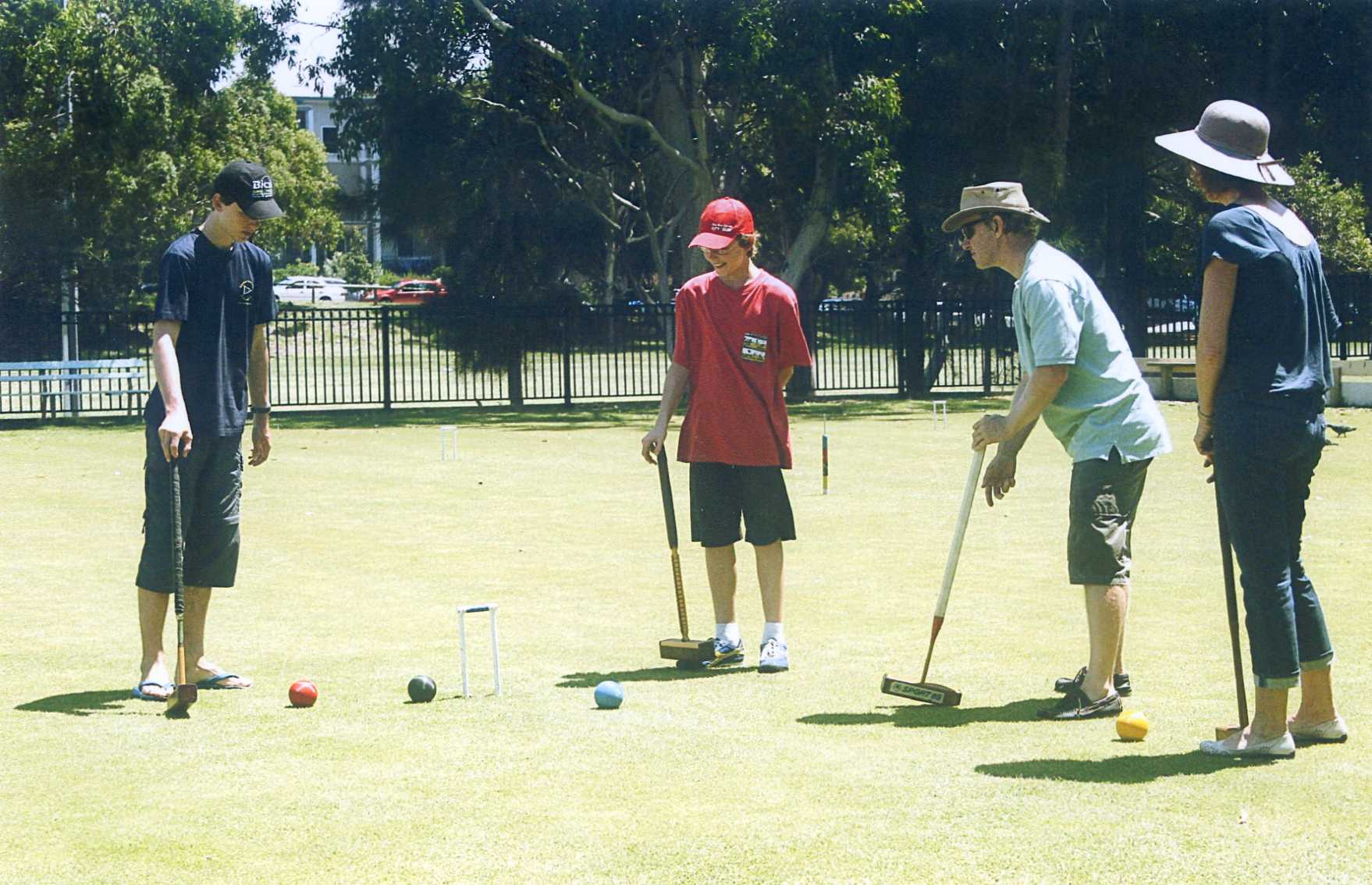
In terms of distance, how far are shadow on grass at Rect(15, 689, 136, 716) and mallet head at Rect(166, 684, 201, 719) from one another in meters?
0.27

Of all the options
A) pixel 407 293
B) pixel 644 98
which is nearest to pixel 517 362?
pixel 644 98

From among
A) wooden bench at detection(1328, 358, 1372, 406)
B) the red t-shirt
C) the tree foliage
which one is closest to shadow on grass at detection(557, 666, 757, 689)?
the red t-shirt

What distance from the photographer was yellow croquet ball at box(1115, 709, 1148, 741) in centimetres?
577

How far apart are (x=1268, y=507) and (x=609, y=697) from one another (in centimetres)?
248

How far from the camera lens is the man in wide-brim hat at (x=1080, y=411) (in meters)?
6.05

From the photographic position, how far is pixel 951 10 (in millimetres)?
28688

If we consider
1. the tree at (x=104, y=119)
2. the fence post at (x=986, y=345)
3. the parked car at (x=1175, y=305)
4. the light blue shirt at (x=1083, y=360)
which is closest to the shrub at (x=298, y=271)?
the tree at (x=104, y=119)

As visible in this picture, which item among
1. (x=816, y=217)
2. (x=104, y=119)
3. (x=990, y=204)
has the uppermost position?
(x=104, y=119)

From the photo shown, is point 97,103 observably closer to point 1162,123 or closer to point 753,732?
point 1162,123

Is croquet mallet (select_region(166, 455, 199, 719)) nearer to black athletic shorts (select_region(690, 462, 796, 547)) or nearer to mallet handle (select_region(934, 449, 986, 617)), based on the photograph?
black athletic shorts (select_region(690, 462, 796, 547))

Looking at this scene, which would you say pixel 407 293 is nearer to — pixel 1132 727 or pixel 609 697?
pixel 609 697

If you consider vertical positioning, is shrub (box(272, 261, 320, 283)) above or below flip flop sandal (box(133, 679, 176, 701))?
above

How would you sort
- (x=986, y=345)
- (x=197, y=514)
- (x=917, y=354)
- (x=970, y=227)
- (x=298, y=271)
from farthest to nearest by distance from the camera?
(x=298, y=271) < (x=917, y=354) < (x=986, y=345) < (x=197, y=514) < (x=970, y=227)

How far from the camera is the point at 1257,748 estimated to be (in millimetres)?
5488
